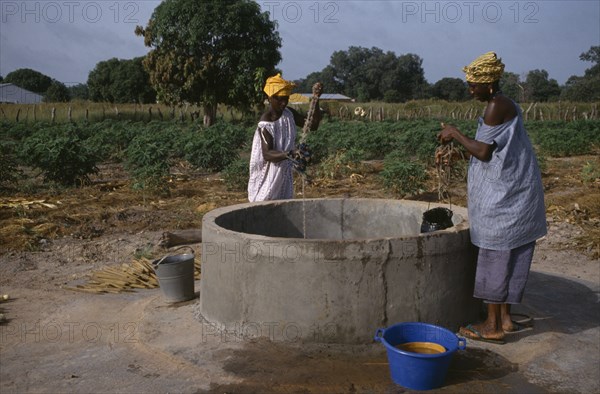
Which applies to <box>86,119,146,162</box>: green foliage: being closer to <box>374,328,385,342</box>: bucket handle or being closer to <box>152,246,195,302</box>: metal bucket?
<box>152,246,195,302</box>: metal bucket

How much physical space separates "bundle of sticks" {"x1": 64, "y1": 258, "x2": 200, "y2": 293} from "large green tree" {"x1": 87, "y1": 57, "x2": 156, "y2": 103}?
42201 millimetres

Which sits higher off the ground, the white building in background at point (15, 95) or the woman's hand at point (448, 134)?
the white building in background at point (15, 95)

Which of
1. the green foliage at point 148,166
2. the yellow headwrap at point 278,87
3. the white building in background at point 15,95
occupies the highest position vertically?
the white building in background at point 15,95

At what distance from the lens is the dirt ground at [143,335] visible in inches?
125

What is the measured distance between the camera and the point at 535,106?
31078 millimetres

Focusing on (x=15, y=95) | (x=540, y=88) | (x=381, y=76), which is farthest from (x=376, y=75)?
(x=15, y=95)

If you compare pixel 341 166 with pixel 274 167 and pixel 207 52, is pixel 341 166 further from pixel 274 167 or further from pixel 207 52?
pixel 207 52

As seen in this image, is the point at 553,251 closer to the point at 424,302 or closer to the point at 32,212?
the point at 424,302

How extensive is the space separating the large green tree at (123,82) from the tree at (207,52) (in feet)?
71.8

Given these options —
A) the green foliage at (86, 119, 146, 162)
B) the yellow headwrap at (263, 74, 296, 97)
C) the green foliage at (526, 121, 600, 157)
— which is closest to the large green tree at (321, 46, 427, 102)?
the green foliage at (526, 121, 600, 157)

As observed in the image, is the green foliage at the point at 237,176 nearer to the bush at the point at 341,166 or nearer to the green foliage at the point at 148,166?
the green foliage at the point at 148,166

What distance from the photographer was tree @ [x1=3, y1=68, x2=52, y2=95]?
66.4 metres

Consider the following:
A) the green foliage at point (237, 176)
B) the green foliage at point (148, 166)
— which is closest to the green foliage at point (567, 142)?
the green foliage at point (237, 176)

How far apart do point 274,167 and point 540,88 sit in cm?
5166
